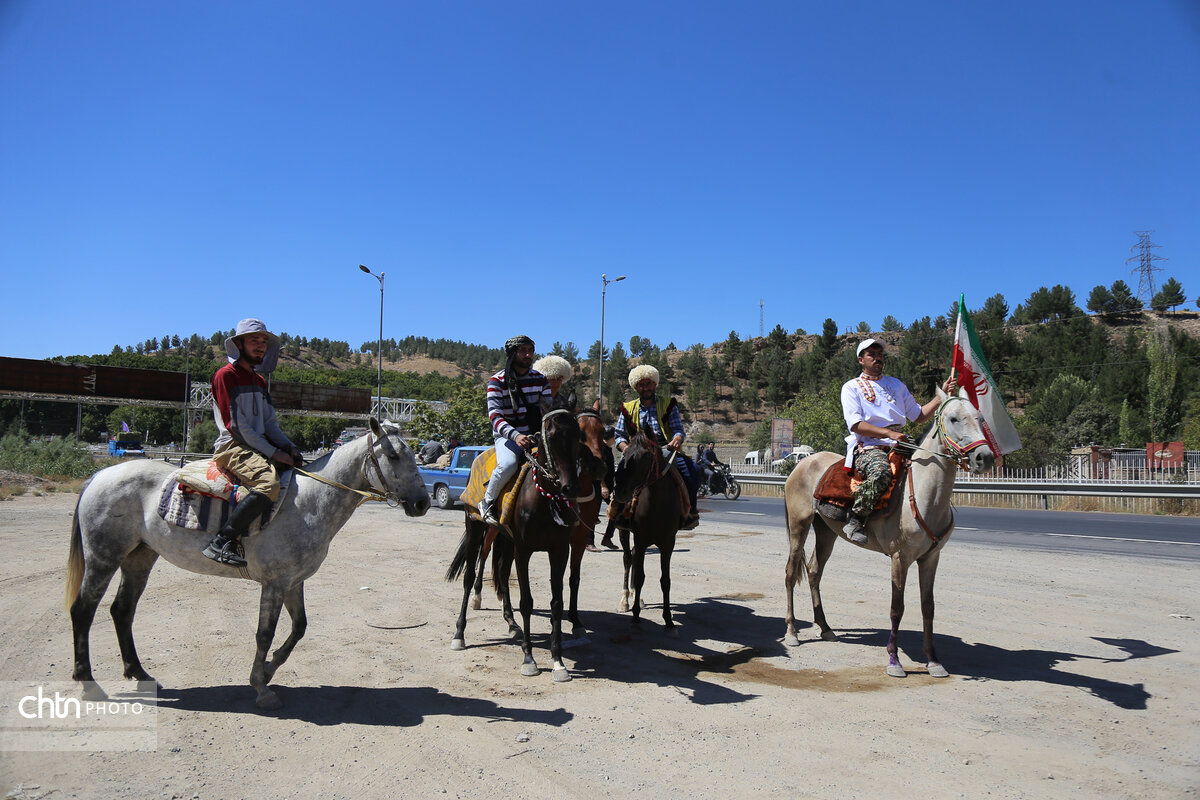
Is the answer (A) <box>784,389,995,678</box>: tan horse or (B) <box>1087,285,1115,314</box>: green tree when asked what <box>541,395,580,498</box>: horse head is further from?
(B) <box>1087,285,1115,314</box>: green tree

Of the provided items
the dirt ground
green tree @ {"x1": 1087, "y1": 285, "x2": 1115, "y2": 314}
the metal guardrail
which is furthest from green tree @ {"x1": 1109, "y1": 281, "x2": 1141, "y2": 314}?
the dirt ground

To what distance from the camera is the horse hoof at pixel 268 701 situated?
4.99 metres

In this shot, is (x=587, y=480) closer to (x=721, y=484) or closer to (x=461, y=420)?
(x=721, y=484)

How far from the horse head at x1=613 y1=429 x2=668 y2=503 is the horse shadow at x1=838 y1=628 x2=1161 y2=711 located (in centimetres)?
259

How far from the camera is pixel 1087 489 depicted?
22828 mm

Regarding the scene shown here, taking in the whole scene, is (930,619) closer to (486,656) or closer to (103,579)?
(486,656)

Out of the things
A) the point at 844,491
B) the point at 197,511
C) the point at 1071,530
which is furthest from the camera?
the point at 1071,530

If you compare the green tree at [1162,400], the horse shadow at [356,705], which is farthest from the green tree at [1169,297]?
the horse shadow at [356,705]

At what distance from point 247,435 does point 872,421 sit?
Answer: 17.6 ft

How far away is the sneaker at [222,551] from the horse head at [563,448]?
2.43 m

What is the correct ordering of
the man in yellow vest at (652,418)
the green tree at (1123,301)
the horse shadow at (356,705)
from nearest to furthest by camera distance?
the horse shadow at (356,705), the man in yellow vest at (652,418), the green tree at (1123,301)

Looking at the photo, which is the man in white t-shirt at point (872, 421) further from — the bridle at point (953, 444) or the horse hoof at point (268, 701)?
the horse hoof at point (268, 701)

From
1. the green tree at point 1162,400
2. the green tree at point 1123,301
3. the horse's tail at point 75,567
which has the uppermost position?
the green tree at point 1123,301

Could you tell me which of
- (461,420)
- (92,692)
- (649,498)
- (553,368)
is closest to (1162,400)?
(461,420)
